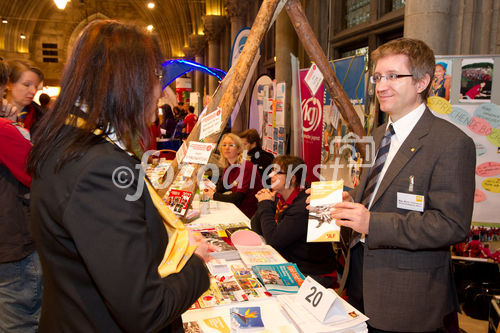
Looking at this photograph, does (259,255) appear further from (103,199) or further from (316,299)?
(103,199)

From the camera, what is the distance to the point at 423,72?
164 centimetres

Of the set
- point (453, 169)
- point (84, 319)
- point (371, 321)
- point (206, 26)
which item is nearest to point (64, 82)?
point (84, 319)

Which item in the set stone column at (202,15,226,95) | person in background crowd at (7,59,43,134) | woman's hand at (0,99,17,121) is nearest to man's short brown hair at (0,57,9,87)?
woman's hand at (0,99,17,121)

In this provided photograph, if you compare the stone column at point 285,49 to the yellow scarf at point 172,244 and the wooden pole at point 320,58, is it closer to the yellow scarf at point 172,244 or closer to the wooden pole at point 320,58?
the wooden pole at point 320,58

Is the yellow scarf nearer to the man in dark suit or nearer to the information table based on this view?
the information table

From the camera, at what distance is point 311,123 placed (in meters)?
4.91

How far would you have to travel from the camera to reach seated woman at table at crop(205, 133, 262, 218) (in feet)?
12.5

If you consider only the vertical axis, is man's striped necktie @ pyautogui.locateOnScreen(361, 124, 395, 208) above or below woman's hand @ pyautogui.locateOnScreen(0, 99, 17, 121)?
below

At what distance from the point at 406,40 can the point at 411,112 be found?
34cm

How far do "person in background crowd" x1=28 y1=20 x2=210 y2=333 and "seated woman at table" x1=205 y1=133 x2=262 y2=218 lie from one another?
2.68 m

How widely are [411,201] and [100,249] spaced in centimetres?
131

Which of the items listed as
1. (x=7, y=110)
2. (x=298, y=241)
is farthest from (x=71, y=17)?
(x=298, y=241)

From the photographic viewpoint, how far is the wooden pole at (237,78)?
2285mm

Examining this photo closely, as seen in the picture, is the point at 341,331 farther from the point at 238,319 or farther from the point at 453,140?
the point at 453,140
